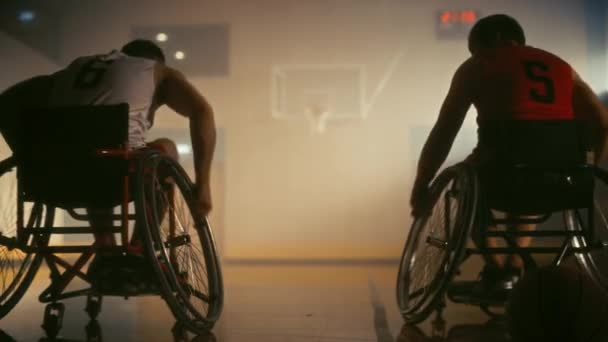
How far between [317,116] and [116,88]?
3051mm

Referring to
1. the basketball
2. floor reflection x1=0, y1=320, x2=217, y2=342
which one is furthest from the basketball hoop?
the basketball

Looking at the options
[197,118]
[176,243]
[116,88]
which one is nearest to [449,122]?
[197,118]

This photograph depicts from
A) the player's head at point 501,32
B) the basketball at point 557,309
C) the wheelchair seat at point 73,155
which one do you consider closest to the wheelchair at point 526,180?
the basketball at point 557,309

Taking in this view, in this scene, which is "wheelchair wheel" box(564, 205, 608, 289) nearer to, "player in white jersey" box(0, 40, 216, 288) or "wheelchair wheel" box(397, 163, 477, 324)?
"wheelchair wheel" box(397, 163, 477, 324)

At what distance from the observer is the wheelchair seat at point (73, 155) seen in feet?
4.19

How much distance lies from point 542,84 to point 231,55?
11.4 feet

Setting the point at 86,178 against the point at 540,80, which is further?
the point at 540,80

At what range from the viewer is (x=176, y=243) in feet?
4.41

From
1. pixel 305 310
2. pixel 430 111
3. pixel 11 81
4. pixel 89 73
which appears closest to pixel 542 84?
pixel 305 310

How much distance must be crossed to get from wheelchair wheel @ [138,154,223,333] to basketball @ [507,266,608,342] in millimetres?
773

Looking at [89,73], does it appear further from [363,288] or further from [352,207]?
[352,207]

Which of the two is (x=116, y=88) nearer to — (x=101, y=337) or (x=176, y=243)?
(x=176, y=243)

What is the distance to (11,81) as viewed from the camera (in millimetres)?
3455

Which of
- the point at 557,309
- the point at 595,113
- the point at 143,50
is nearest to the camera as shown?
the point at 557,309
